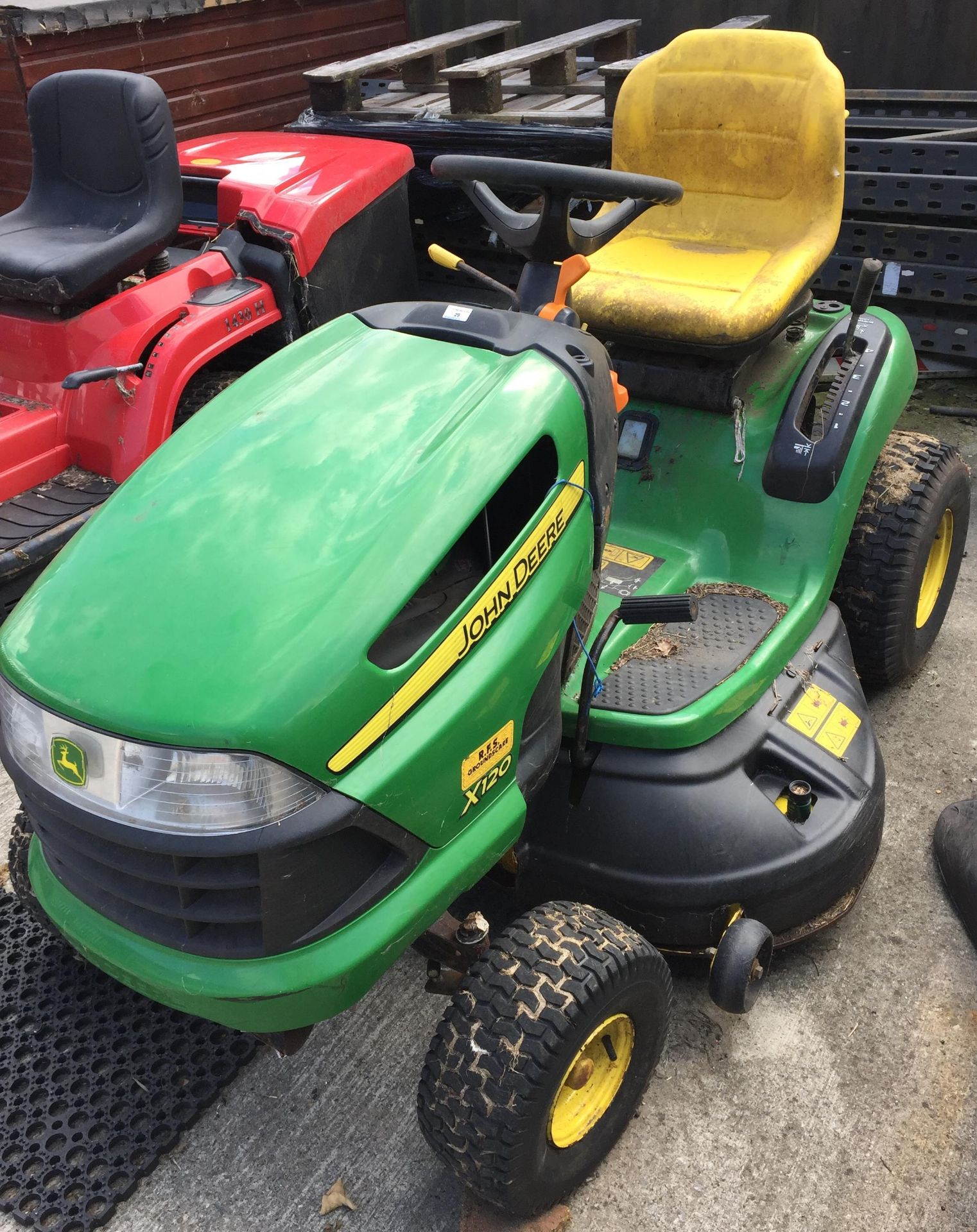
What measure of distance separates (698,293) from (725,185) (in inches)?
17.7

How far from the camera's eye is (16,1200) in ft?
5.29

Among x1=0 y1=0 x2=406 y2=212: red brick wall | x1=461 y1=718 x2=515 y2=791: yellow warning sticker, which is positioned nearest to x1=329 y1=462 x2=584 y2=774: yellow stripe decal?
x1=461 y1=718 x2=515 y2=791: yellow warning sticker

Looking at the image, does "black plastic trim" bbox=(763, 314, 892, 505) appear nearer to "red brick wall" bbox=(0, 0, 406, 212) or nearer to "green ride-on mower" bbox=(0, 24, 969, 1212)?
"green ride-on mower" bbox=(0, 24, 969, 1212)

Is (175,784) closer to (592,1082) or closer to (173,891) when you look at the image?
(173,891)

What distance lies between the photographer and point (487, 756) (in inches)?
54.6

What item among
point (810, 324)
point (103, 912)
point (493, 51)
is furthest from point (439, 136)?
point (103, 912)

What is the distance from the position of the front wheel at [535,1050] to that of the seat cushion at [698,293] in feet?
3.84

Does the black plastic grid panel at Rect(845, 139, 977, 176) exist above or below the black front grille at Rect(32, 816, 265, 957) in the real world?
above

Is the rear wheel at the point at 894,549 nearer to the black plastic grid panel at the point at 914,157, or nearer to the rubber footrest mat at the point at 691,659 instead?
the rubber footrest mat at the point at 691,659

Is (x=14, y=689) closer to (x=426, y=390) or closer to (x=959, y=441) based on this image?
(x=426, y=390)

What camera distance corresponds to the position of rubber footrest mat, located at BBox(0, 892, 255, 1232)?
1637 mm

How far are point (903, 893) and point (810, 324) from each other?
127cm

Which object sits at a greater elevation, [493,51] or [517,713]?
[493,51]

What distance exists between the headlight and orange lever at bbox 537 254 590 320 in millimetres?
860
